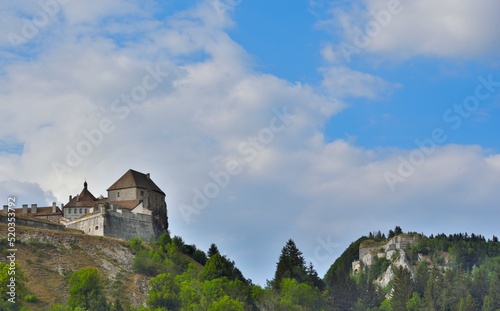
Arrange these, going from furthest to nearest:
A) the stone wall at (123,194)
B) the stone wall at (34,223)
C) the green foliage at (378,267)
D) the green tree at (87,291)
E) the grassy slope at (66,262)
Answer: the green foliage at (378,267) → the stone wall at (123,194) → the stone wall at (34,223) → the grassy slope at (66,262) → the green tree at (87,291)

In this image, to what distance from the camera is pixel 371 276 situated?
15462cm

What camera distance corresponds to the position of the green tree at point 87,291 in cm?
8231

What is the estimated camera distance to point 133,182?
351 ft

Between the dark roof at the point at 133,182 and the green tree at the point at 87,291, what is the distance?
21.3 meters

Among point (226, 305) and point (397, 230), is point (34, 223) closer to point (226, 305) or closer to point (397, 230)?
point (226, 305)

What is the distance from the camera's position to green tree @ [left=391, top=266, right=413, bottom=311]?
116544mm

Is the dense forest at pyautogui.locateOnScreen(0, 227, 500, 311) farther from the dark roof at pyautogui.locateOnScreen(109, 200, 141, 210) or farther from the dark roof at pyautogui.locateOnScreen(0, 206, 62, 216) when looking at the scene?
the dark roof at pyautogui.locateOnScreen(0, 206, 62, 216)

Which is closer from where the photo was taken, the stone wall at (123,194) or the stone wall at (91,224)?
the stone wall at (91,224)

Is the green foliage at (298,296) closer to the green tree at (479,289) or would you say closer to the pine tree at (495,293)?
the green tree at (479,289)

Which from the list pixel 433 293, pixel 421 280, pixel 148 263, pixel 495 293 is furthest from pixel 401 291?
pixel 148 263

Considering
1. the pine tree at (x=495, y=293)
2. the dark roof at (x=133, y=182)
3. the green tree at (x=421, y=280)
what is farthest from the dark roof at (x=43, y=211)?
the pine tree at (x=495, y=293)

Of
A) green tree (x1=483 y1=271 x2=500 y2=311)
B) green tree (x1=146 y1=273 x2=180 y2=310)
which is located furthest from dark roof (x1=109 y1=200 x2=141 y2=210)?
green tree (x1=483 y1=271 x2=500 y2=311)

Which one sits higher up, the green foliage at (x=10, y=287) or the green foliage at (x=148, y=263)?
the green foliage at (x=148, y=263)

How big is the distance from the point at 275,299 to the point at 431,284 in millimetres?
36184
